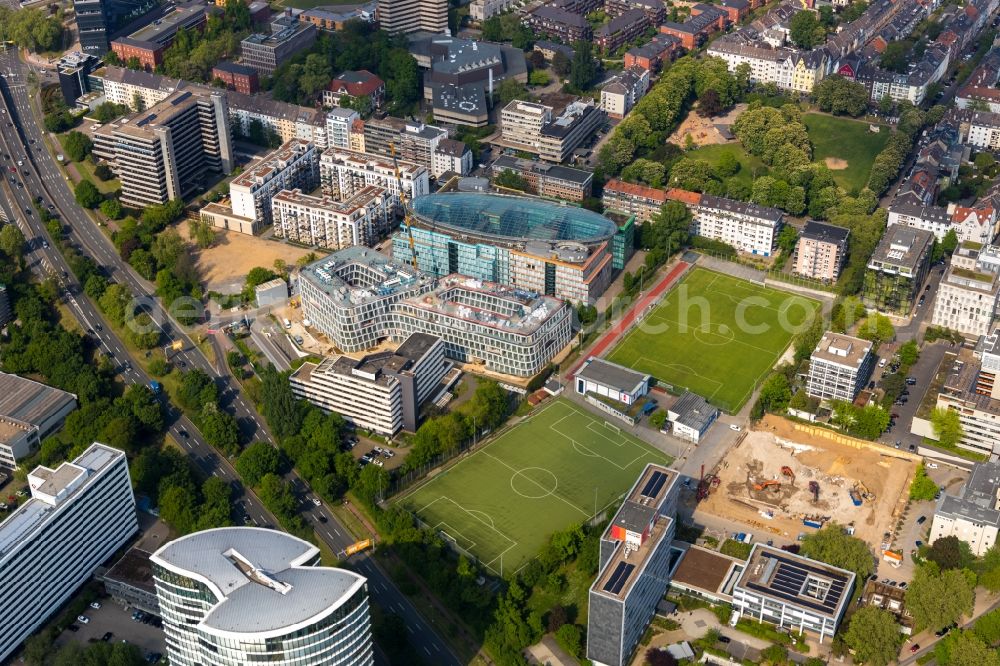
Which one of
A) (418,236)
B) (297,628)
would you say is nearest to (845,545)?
(297,628)

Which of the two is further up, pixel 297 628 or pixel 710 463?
pixel 297 628

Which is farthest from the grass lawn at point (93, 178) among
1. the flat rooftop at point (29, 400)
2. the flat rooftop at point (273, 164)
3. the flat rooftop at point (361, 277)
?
the flat rooftop at point (29, 400)

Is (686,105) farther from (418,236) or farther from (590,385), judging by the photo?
(590,385)

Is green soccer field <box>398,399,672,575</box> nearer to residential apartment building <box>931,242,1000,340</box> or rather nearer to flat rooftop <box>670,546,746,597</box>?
flat rooftop <box>670,546,746,597</box>

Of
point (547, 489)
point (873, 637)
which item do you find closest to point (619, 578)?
point (873, 637)

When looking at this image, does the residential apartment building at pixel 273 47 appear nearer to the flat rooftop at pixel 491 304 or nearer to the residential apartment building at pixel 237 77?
the residential apartment building at pixel 237 77

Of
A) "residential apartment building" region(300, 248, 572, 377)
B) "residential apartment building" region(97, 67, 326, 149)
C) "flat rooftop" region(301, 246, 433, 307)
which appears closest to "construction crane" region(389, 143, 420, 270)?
"flat rooftop" region(301, 246, 433, 307)
